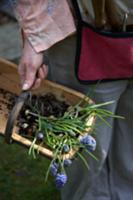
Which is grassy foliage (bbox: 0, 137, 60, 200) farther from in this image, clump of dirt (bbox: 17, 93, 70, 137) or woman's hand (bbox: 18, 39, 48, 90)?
woman's hand (bbox: 18, 39, 48, 90)

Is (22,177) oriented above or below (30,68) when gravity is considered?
below

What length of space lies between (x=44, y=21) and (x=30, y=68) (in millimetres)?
155

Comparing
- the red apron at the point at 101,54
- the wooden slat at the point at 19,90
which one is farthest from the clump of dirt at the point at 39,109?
the red apron at the point at 101,54

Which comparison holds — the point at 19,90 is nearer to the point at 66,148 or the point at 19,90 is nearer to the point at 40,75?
the point at 40,75

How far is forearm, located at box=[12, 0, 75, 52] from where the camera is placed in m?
1.89

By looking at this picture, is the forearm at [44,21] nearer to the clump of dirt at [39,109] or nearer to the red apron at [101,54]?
the red apron at [101,54]

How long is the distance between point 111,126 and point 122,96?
0.12 m

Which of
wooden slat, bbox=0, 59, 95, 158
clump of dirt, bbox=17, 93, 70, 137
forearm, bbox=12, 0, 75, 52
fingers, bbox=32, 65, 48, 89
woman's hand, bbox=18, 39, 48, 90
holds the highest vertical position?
forearm, bbox=12, 0, 75, 52

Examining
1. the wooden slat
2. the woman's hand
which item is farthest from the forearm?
the wooden slat

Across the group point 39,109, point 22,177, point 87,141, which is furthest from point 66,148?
point 22,177

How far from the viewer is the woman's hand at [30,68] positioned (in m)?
1.92

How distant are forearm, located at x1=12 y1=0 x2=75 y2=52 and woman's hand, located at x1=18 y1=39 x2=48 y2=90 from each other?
0.02 metres

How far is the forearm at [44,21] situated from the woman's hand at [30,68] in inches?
0.9

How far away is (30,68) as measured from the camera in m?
1.93
